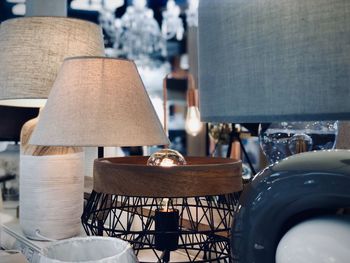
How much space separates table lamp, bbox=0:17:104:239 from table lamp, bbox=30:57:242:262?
0.24m

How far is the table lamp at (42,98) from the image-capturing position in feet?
3.58

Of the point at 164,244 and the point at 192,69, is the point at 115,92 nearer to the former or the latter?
the point at 164,244

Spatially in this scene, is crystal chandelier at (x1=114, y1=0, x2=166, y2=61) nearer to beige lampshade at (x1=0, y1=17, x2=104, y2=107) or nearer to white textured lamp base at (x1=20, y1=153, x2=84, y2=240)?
beige lampshade at (x1=0, y1=17, x2=104, y2=107)

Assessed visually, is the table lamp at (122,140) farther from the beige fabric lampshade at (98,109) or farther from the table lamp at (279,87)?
the table lamp at (279,87)

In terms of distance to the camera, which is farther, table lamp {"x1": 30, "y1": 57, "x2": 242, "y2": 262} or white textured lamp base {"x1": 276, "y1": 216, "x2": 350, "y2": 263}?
table lamp {"x1": 30, "y1": 57, "x2": 242, "y2": 262}

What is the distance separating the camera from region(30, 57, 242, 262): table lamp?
0.70 m

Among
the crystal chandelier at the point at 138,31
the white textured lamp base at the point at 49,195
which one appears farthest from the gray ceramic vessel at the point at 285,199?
the crystal chandelier at the point at 138,31

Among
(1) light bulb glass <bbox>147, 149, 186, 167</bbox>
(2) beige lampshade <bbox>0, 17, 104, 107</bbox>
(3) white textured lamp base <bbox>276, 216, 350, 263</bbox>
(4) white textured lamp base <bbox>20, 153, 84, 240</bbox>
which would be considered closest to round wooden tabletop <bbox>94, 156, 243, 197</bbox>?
(1) light bulb glass <bbox>147, 149, 186, 167</bbox>

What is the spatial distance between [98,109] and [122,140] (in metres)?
0.08

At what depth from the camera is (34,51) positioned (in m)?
1.15

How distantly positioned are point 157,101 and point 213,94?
1488 millimetres

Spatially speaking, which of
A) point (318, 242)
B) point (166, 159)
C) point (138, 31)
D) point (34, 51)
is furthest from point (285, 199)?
point (138, 31)

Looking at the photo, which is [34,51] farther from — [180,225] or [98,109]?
[180,225]

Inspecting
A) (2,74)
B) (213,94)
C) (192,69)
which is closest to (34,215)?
(2,74)
